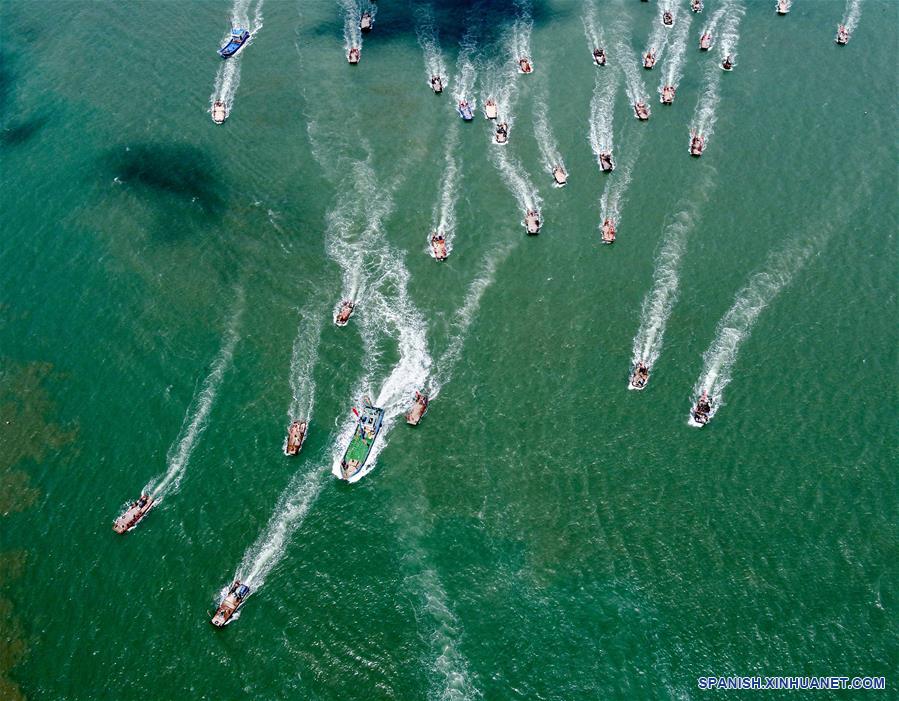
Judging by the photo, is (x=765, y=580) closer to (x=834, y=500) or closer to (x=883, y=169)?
(x=834, y=500)

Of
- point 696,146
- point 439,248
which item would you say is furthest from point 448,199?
point 696,146

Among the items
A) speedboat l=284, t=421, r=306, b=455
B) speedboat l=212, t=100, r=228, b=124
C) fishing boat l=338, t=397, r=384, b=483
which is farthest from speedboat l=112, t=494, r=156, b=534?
speedboat l=212, t=100, r=228, b=124

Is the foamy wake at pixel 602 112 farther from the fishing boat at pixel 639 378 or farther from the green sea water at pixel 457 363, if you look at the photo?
the fishing boat at pixel 639 378

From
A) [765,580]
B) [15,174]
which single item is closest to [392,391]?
[765,580]

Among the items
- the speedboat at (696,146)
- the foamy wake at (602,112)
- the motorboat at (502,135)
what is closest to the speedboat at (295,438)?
the motorboat at (502,135)

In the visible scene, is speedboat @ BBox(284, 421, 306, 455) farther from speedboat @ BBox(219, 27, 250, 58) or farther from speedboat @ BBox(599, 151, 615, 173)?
speedboat @ BBox(219, 27, 250, 58)

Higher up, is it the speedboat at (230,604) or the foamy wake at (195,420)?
the foamy wake at (195,420)
